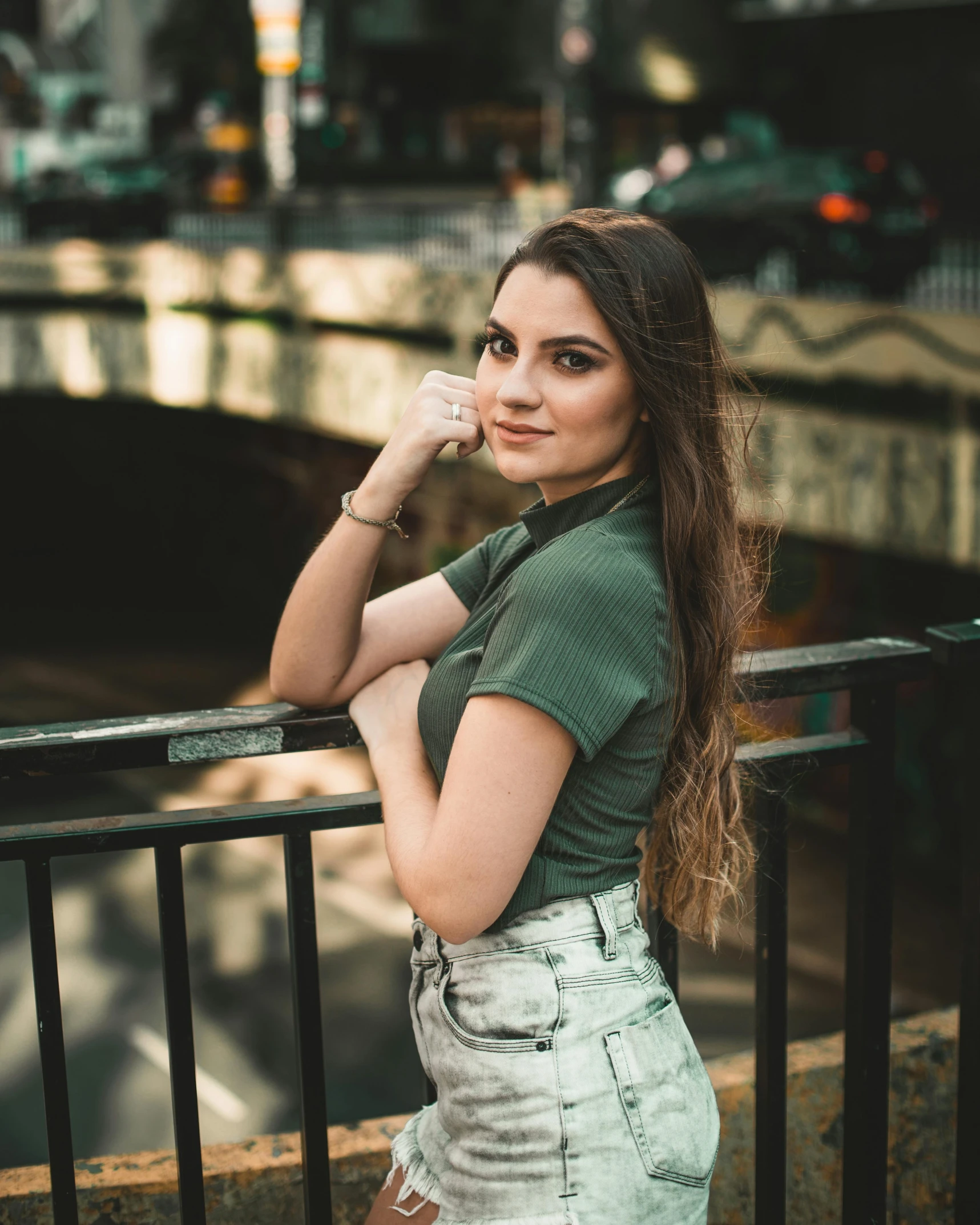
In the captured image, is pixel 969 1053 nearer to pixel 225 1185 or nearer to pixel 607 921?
pixel 607 921

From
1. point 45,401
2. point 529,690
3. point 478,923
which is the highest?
point 529,690

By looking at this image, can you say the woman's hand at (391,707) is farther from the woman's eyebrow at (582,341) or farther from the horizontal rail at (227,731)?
the woman's eyebrow at (582,341)

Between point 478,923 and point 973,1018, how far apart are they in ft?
4.00

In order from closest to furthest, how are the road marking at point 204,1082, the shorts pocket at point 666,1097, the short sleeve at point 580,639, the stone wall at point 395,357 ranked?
the short sleeve at point 580,639 → the shorts pocket at point 666,1097 → the stone wall at point 395,357 → the road marking at point 204,1082

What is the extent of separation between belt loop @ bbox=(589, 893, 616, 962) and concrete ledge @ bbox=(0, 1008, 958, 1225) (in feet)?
3.57

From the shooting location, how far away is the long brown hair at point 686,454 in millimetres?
1691

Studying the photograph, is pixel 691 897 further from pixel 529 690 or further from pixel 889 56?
pixel 889 56

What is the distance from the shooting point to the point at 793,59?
2644cm

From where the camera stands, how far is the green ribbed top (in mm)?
1556

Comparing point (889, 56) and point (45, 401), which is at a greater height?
point (889, 56)

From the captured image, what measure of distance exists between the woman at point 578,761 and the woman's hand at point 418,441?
0.39 feet

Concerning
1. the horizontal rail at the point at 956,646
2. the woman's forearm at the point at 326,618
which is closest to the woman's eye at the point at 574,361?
the woman's forearm at the point at 326,618

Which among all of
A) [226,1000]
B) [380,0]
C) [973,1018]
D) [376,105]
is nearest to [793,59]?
[380,0]

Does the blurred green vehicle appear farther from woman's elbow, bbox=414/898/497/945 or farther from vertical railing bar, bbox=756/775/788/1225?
woman's elbow, bbox=414/898/497/945
